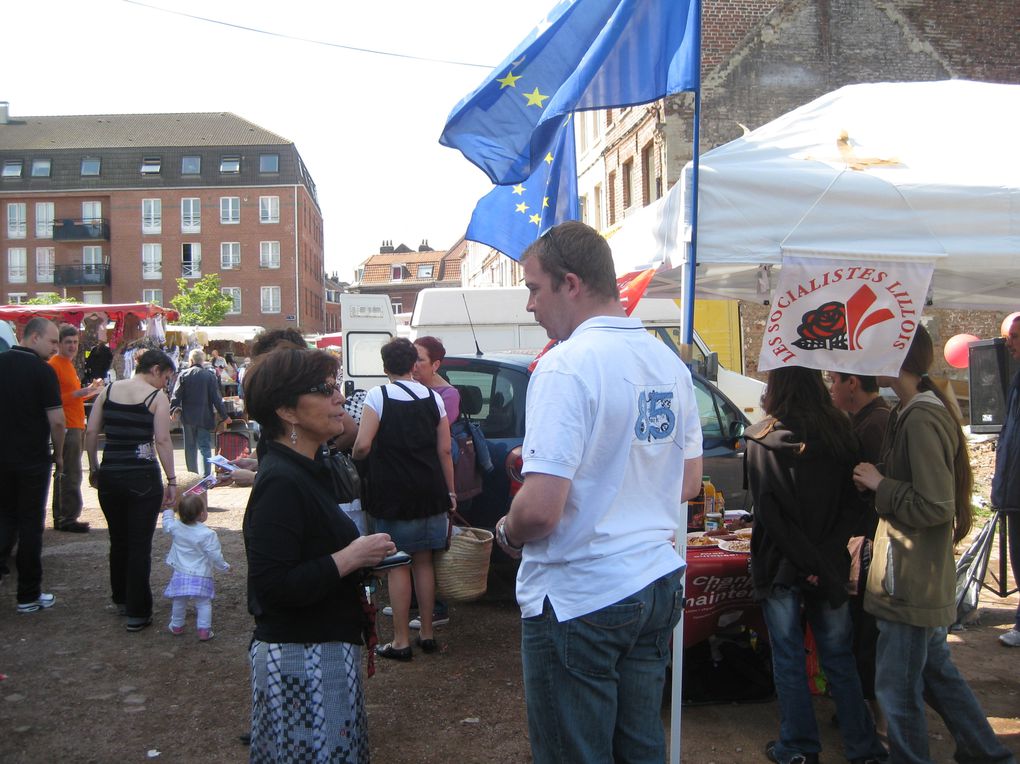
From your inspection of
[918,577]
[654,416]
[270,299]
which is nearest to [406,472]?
[918,577]

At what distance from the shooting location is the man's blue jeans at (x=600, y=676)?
2.09m

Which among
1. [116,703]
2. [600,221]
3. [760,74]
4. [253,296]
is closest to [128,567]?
[116,703]

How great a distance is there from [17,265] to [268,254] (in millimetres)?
19085

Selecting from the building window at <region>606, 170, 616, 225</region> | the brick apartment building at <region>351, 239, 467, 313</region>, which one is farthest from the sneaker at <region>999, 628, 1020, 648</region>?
the brick apartment building at <region>351, 239, 467, 313</region>

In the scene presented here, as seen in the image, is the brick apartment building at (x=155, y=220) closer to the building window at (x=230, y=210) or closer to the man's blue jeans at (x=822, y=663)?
the building window at (x=230, y=210)

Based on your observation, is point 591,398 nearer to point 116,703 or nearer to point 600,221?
point 116,703

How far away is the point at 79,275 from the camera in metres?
63.4

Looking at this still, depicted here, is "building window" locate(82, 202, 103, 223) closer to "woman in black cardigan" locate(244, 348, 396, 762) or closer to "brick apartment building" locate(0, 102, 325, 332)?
"brick apartment building" locate(0, 102, 325, 332)

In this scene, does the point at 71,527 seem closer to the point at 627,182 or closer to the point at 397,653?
the point at 397,653

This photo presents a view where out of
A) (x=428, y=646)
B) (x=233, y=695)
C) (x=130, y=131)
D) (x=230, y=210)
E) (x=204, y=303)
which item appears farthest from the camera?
(x=130, y=131)

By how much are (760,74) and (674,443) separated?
2027cm

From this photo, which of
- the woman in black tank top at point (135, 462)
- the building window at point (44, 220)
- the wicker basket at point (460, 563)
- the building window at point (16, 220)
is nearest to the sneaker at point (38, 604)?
the woman in black tank top at point (135, 462)

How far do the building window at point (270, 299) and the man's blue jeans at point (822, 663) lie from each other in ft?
209

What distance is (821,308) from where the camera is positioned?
11.6 ft
